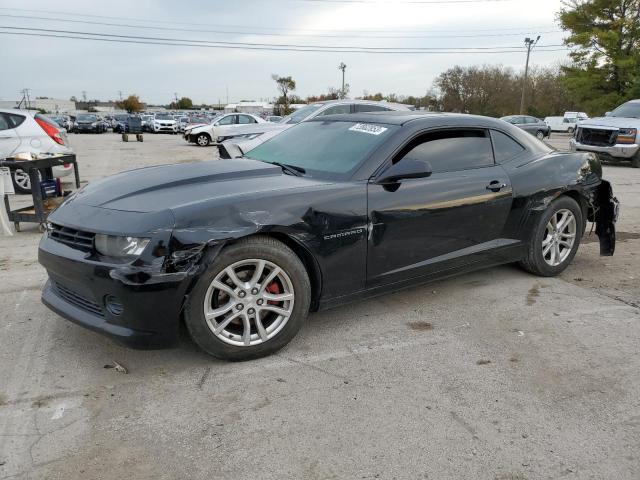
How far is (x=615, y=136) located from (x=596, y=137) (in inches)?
23.7

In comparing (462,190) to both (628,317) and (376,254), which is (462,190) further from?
(628,317)

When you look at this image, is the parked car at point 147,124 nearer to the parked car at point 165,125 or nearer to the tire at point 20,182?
the parked car at point 165,125

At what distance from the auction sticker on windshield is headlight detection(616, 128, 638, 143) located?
1255 cm

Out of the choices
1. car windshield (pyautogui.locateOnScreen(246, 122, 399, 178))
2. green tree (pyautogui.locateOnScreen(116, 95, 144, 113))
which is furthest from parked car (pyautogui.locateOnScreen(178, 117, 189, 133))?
green tree (pyautogui.locateOnScreen(116, 95, 144, 113))

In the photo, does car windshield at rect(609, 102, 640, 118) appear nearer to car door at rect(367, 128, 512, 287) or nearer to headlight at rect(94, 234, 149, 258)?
car door at rect(367, 128, 512, 287)

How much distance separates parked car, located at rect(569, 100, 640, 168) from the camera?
45.2ft

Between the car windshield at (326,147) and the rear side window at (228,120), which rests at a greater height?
the car windshield at (326,147)

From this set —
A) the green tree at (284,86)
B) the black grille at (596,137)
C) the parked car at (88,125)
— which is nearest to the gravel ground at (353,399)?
the black grille at (596,137)

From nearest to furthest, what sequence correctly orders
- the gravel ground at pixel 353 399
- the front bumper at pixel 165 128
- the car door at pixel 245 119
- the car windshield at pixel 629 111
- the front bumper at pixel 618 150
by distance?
the gravel ground at pixel 353 399 < the front bumper at pixel 618 150 < the car windshield at pixel 629 111 < the car door at pixel 245 119 < the front bumper at pixel 165 128

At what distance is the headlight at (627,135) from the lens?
13.7 m

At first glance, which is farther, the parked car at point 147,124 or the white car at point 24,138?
the parked car at point 147,124

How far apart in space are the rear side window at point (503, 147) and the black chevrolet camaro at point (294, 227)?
1 cm

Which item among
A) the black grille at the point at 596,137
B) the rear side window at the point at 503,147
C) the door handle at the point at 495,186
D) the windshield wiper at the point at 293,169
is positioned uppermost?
the rear side window at the point at 503,147

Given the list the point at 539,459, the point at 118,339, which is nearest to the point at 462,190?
the point at 539,459
